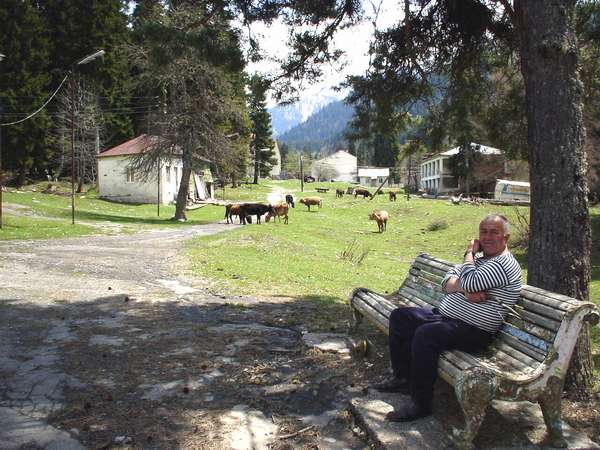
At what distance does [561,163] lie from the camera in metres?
4.39

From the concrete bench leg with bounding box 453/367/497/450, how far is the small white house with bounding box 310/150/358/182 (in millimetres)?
121761

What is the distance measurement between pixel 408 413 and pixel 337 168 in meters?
127

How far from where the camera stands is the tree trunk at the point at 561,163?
4391 millimetres

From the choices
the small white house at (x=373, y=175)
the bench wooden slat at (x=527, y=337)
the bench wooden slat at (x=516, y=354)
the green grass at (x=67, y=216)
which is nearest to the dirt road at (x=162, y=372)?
the bench wooden slat at (x=516, y=354)

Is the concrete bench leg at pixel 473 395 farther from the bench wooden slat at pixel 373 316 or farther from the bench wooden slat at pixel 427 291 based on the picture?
the bench wooden slat at pixel 427 291

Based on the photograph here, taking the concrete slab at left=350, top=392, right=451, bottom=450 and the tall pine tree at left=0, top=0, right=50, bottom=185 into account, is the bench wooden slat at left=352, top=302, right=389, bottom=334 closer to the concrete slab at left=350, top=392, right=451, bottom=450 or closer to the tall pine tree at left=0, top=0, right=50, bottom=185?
the concrete slab at left=350, top=392, right=451, bottom=450

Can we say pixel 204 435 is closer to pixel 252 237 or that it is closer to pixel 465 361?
pixel 465 361

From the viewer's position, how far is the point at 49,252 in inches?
521

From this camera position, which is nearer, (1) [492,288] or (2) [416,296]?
(1) [492,288]

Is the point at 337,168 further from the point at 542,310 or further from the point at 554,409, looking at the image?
the point at 554,409

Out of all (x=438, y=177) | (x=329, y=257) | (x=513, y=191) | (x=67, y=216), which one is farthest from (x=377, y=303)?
(x=438, y=177)

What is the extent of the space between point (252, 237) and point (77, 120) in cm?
3254

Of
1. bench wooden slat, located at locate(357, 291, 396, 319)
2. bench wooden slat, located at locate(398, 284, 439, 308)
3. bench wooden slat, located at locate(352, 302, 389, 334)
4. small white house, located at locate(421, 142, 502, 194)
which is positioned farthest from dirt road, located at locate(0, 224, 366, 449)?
small white house, located at locate(421, 142, 502, 194)

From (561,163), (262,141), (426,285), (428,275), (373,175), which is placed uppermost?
(262,141)
